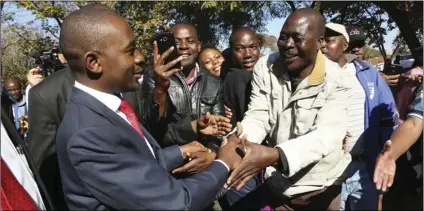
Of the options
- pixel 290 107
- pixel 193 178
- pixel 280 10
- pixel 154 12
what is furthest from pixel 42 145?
pixel 280 10

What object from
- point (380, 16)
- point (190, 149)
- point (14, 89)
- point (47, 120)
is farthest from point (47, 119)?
point (380, 16)

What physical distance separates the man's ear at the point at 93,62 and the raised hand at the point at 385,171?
1.61m

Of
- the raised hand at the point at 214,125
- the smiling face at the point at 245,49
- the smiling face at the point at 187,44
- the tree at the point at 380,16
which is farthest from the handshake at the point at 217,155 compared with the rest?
the tree at the point at 380,16

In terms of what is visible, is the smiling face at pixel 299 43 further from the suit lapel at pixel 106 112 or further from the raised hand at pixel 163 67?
the suit lapel at pixel 106 112

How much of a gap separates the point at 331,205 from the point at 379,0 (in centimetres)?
1336

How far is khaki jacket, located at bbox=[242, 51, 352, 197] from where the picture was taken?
8.11 feet

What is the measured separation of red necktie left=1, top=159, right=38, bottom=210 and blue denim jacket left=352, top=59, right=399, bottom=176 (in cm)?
256

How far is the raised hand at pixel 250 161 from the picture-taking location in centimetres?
232

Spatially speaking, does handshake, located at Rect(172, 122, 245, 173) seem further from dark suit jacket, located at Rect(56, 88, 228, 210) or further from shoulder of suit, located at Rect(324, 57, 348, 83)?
shoulder of suit, located at Rect(324, 57, 348, 83)

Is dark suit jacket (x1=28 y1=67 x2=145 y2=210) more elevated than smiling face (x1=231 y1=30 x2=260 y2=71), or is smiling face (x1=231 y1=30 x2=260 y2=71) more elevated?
smiling face (x1=231 y1=30 x2=260 y2=71)

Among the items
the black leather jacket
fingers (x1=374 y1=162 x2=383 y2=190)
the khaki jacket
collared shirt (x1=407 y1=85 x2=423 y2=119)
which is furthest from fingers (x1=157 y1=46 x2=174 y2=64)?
collared shirt (x1=407 y1=85 x2=423 y2=119)

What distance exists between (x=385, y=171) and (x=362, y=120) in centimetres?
78

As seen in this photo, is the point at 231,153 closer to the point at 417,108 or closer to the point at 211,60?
the point at 417,108

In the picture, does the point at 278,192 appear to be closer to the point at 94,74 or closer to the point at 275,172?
the point at 275,172
